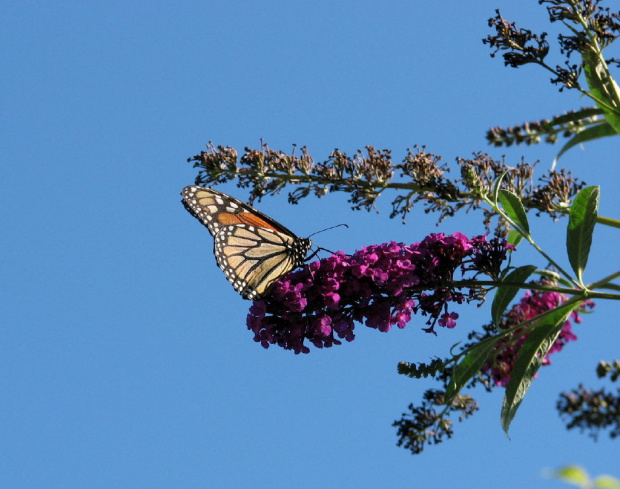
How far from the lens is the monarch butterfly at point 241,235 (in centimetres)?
347

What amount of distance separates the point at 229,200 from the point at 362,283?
94 centimetres

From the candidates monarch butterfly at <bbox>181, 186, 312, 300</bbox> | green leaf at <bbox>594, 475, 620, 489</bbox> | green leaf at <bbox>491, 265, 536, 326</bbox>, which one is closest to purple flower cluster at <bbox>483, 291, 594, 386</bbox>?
green leaf at <bbox>491, 265, 536, 326</bbox>

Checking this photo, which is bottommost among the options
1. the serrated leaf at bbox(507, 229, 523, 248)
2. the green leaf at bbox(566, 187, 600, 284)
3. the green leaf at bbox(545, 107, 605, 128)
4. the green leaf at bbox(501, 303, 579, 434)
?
the green leaf at bbox(501, 303, 579, 434)

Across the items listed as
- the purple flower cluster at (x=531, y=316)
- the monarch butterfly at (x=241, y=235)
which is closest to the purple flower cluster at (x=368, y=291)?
the monarch butterfly at (x=241, y=235)

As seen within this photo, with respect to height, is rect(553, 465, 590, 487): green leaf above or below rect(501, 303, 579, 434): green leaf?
below

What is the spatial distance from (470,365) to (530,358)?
9.6 inches

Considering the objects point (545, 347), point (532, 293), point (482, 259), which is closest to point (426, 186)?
point (482, 259)

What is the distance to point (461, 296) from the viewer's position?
9.91 feet

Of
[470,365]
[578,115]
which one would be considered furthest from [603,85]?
[470,365]

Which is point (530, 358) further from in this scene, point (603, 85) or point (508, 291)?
point (603, 85)

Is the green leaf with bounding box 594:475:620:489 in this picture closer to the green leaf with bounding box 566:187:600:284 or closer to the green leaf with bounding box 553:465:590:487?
the green leaf with bounding box 553:465:590:487

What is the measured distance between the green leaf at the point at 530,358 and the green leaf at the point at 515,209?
0.41 m

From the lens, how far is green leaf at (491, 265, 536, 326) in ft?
9.53

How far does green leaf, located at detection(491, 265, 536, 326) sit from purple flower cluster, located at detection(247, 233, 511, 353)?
3.8 inches
